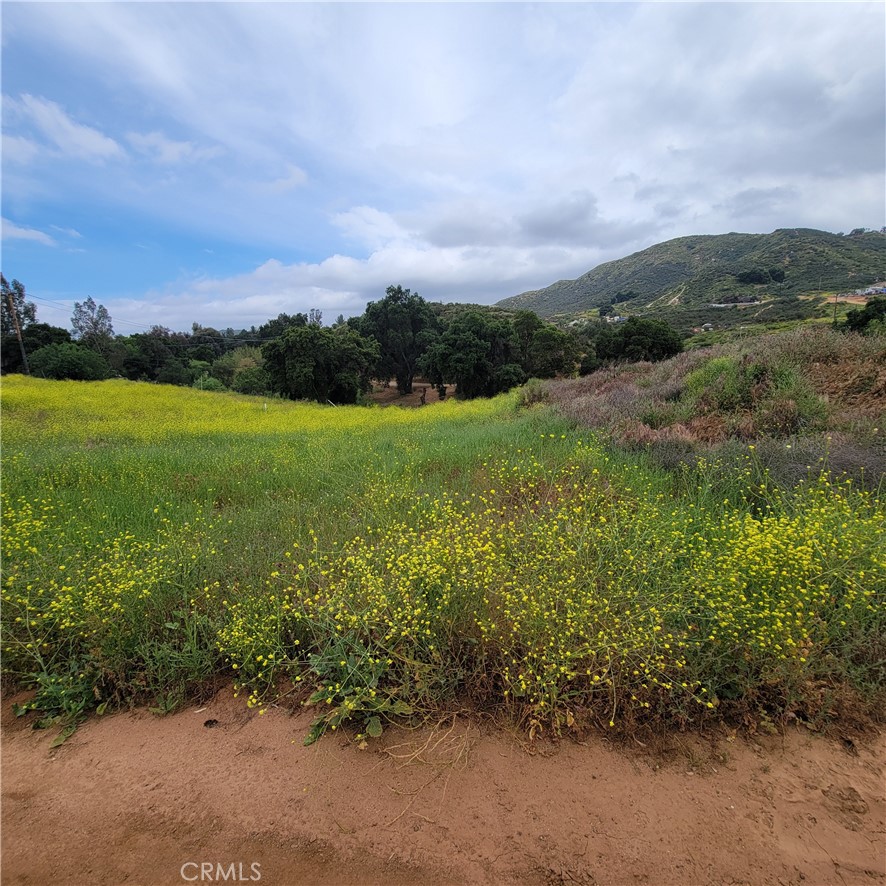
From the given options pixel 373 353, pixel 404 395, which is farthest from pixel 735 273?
pixel 373 353

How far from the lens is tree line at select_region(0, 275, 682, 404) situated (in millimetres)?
31219

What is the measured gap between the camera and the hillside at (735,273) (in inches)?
1971

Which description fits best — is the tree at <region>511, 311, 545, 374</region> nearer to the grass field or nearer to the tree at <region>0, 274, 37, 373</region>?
the grass field

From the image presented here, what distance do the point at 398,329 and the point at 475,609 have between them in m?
40.3

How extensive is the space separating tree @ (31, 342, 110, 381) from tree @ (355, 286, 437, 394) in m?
20.9

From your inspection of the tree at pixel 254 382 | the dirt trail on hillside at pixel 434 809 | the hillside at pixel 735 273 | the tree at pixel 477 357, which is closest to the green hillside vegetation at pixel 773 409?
the dirt trail on hillside at pixel 434 809

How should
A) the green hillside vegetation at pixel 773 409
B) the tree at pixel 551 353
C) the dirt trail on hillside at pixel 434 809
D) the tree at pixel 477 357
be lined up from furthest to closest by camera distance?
the tree at pixel 551 353, the tree at pixel 477 357, the green hillside vegetation at pixel 773 409, the dirt trail on hillside at pixel 434 809

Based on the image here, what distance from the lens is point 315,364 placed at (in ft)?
105

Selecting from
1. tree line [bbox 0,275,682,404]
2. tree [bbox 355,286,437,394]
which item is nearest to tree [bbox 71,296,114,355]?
tree line [bbox 0,275,682,404]

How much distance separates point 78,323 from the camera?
170ft

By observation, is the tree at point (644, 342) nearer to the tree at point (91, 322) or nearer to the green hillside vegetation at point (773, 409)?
the green hillside vegetation at point (773, 409)

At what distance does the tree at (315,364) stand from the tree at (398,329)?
7.05m

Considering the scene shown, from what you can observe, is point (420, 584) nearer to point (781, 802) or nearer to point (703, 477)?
point (781, 802)

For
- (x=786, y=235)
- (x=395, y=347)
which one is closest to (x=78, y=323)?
(x=395, y=347)
